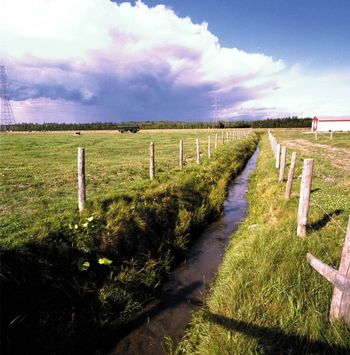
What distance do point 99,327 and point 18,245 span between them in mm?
2270

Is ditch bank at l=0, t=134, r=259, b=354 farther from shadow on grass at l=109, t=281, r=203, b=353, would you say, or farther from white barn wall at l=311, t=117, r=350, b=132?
white barn wall at l=311, t=117, r=350, b=132

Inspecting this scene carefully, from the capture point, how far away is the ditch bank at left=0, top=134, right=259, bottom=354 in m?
4.94

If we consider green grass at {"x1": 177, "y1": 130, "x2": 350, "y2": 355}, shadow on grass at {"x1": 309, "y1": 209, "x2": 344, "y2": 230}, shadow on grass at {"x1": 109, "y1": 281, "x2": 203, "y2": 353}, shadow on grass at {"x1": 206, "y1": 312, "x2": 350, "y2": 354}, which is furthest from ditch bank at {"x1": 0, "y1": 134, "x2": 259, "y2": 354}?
shadow on grass at {"x1": 309, "y1": 209, "x2": 344, "y2": 230}

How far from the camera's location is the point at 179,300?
6.38 meters

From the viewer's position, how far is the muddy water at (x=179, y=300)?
5246mm

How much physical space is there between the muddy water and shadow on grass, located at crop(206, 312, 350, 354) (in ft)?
4.43

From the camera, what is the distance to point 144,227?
8227 mm

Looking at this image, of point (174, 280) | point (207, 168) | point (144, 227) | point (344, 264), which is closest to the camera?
point (344, 264)

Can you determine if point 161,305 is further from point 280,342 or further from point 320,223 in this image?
point 320,223

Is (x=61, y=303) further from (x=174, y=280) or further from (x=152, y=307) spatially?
(x=174, y=280)

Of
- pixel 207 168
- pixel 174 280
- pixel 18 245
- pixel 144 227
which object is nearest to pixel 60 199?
pixel 144 227

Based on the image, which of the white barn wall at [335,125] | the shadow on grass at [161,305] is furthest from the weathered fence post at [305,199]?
the white barn wall at [335,125]

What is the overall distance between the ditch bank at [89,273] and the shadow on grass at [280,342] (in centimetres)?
245

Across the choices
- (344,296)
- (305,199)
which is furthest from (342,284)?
(305,199)
